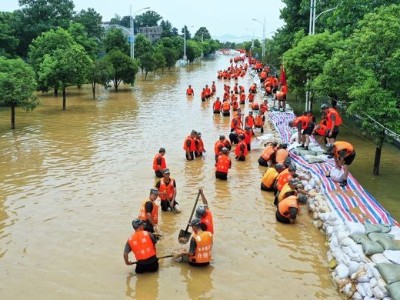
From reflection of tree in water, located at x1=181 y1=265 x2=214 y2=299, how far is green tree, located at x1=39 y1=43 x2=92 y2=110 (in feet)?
69.7

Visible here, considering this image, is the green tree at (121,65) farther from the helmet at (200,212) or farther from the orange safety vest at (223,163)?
the helmet at (200,212)

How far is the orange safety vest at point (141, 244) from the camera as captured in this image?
804 centimetres

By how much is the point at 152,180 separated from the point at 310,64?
36.5 ft

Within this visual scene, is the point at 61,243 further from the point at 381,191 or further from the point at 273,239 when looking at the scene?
the point at 381,191

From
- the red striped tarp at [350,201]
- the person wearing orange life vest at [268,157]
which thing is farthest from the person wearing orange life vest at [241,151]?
the red striped tarp at [350,201]

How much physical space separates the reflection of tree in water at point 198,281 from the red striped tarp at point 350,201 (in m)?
3.64

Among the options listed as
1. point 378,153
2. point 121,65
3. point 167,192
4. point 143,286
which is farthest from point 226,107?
point 143,286

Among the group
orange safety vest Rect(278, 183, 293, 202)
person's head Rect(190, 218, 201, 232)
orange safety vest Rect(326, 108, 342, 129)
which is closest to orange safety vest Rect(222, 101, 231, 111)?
orange safety vest Rect(326, 108, 342, 129)

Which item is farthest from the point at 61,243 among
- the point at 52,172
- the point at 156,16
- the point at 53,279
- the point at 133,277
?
the point at 156,16

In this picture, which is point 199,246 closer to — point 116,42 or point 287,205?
point 287,205

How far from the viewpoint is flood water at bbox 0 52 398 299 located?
26.3 feet

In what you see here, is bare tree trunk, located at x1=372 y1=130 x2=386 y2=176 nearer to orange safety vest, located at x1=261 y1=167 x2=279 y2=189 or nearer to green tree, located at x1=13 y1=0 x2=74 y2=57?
orange safety vest, located at x1=261 y1=167 x2=279 y2=189

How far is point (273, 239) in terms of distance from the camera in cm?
993

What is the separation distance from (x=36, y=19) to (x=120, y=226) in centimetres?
3650
